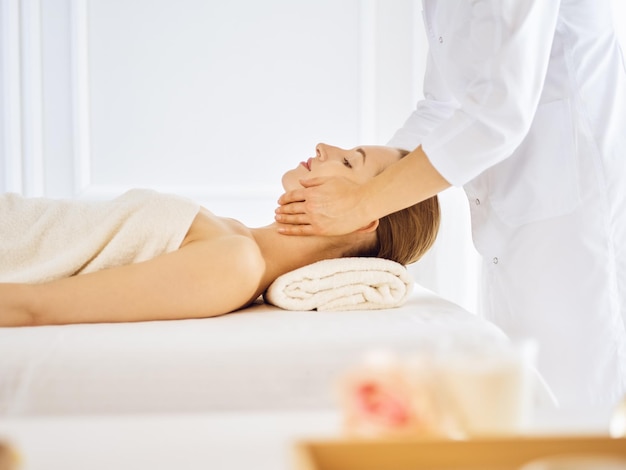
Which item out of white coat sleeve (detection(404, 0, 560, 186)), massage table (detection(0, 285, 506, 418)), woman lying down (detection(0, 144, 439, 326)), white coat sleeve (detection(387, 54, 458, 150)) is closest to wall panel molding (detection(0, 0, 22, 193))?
woman lying down (detection(0, 144, 439, 326))

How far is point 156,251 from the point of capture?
1699 mm

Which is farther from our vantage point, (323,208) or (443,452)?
(323,208)

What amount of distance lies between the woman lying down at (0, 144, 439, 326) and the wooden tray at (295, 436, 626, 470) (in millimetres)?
1044

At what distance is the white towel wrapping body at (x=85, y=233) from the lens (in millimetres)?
1689

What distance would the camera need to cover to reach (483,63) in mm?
1593

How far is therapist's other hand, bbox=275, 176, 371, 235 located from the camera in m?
1.75

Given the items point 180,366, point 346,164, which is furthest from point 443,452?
point 346,164

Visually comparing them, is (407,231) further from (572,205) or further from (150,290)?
(150,290)

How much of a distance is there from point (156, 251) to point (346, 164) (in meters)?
0.51

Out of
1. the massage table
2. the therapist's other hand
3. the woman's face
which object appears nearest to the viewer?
the massage table

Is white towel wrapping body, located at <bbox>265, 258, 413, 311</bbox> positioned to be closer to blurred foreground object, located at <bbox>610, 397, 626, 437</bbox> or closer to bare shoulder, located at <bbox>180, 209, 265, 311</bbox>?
bare shoulder, located at <bbox>180, 209, 265, 311</bbox>

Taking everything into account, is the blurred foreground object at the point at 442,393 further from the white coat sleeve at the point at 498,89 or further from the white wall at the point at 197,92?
the white wall at the point at 197,92

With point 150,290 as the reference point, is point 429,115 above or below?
above

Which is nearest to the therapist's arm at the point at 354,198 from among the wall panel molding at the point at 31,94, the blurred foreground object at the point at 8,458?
the blurred foreground object at the point at 8,458
